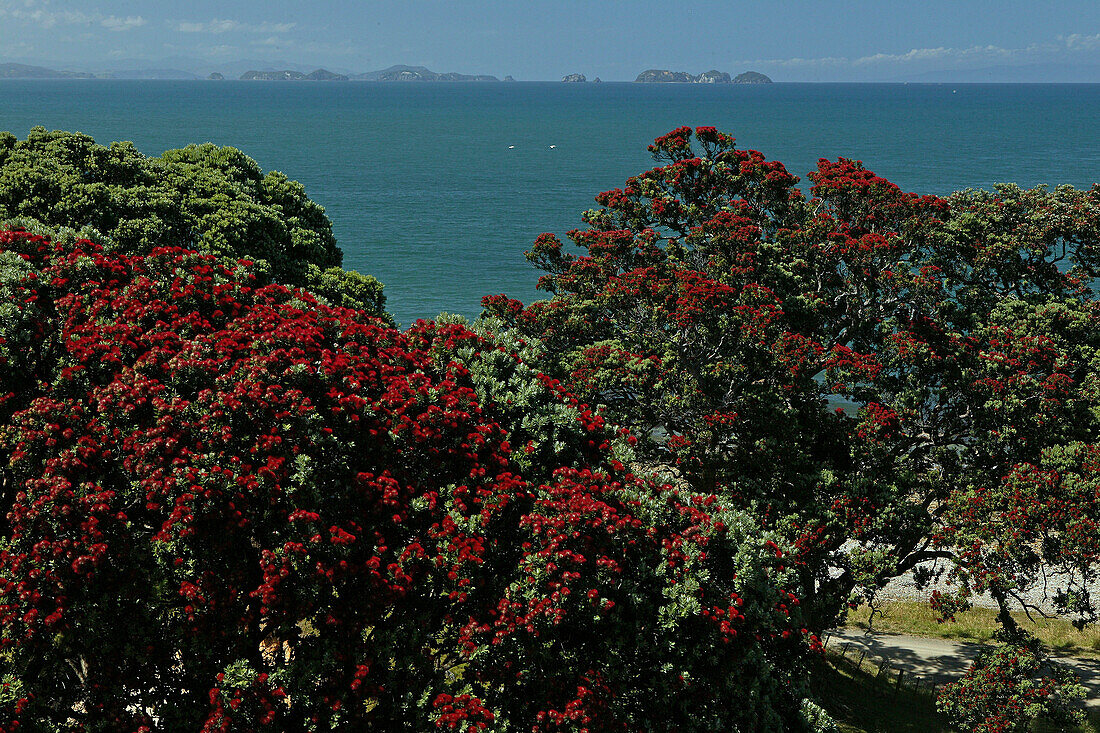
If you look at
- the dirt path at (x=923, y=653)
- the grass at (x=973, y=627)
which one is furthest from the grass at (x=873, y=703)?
the grass at (x=973, y=627)

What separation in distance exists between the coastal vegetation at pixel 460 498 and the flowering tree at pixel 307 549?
0.04 m

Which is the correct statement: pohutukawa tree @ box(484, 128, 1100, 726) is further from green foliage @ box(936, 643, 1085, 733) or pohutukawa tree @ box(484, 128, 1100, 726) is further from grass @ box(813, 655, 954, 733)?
grass @ box(813, 655, 954, 733)

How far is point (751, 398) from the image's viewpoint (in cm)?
1612

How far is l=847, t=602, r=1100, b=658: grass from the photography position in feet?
80.9

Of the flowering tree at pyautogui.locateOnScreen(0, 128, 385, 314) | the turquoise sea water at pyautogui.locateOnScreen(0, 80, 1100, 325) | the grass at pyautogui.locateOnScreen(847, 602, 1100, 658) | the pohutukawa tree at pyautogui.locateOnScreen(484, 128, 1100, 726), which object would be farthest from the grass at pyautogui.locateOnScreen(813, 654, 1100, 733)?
the turquoise sea water at pyautogui.locateOnScreen(0, 80, 1100, 325)

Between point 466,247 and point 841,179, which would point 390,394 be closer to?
point 841,179

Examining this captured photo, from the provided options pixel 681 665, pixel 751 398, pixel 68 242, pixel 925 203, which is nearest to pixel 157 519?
pixel 68 242

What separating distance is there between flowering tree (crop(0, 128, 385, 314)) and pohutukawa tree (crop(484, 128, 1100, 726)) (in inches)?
193

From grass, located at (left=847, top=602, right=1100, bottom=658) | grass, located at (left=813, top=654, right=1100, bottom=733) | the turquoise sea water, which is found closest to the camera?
grass, located at (left=813, top=654, right=1100, bottom=733)

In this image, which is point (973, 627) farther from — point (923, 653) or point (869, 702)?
point (869, 702)

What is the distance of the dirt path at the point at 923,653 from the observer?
72.8 feet

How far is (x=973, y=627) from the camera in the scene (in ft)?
86.6

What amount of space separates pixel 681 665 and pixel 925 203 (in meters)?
→ 13.5

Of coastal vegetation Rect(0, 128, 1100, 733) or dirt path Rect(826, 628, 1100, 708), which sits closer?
coastal vegetation Rect(0, 128, 1100, 733)
